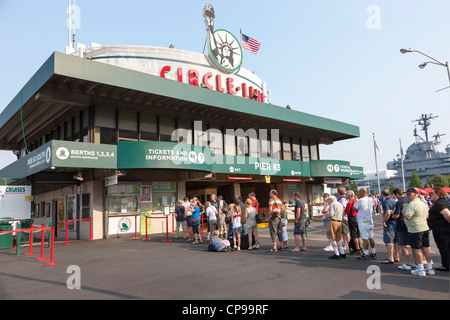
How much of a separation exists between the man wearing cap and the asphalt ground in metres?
0.30

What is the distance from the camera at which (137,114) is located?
709 inches

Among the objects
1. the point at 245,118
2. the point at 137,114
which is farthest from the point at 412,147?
the point at 137,114

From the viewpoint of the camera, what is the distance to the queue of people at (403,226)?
22.8ft

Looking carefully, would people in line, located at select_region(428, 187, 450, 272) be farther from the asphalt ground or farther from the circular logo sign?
the circular logo sign

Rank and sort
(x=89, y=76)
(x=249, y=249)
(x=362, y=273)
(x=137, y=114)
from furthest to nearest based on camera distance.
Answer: (x=137, y=114) < (x=89, y=76) < (x=249, y=249) < (x=362, y=273)

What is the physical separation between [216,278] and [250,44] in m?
22.6

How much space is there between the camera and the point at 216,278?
7020 mm

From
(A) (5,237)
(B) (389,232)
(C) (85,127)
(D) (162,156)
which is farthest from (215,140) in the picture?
(B) (389,232)

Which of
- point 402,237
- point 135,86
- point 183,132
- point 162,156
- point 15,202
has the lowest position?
point 402,237

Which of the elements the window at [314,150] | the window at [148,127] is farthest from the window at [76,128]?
the window at [314,150]

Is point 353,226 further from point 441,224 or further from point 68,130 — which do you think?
point 68,130

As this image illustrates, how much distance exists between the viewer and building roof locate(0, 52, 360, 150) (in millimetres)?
14148

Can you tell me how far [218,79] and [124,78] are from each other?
8645mm

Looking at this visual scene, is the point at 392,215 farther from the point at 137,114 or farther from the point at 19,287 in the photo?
the point at 137,114
